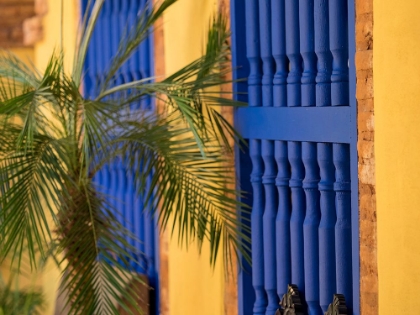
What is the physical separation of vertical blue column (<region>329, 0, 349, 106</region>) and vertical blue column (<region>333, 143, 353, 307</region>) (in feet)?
0.68

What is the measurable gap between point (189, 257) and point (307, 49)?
1.71 m

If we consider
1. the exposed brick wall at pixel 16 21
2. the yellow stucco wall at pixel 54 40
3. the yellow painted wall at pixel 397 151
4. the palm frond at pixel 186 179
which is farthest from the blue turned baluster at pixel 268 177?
the exposed brick wall at pixel 16 21

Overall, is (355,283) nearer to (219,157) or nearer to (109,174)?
(219,157)

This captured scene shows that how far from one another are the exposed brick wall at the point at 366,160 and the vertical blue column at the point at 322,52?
36 centimetres

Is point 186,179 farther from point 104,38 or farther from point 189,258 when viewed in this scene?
point 104,38

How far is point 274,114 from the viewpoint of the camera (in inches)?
158

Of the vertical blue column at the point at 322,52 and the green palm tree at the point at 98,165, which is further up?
the vertical blue column at the point at 322,52

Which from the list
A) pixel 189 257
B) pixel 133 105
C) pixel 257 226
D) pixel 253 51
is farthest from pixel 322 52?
pixel 133 105

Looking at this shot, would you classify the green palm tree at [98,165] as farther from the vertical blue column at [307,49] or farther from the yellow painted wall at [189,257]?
the vertical blue column at [307,49]

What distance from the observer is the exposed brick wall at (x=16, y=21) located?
8.73 m

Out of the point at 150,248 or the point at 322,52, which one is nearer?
the point at 322,52

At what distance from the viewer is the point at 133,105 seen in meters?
5.80

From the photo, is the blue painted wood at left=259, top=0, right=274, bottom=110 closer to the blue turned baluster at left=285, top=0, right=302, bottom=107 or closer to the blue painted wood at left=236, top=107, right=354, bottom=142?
the blue painted wood at left=236, top=107, right=354, bottom=142

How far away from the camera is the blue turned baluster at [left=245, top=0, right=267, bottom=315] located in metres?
4.25
